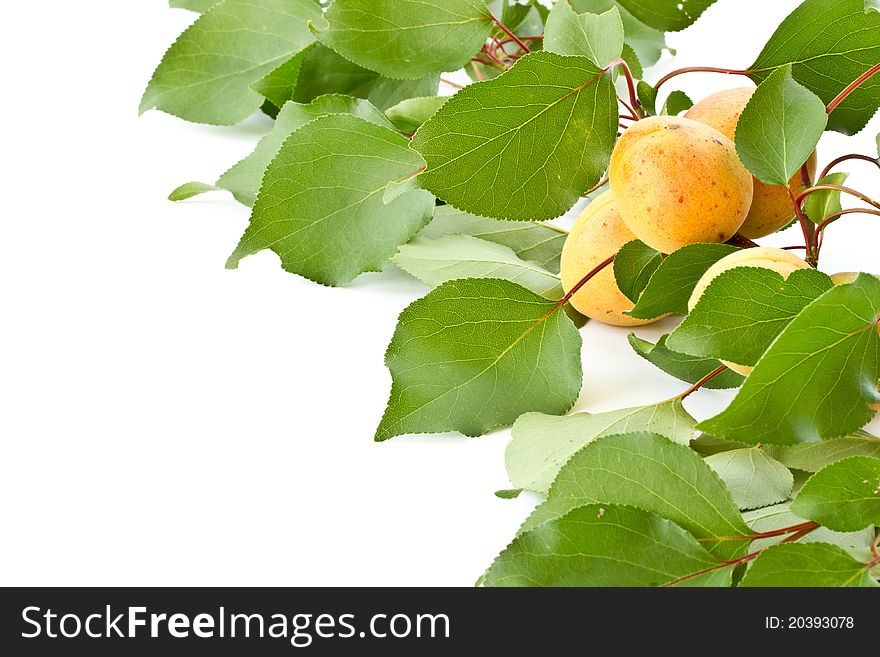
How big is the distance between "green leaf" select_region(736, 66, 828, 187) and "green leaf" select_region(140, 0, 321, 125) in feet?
1.34

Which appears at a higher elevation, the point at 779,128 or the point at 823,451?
the point at 779,128

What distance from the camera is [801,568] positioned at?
1.31 ft

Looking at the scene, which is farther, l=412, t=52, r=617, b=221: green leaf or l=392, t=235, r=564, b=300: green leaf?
l=392, t=235, r=564, b=300: green leaf

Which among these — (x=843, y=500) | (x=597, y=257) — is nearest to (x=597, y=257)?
(x=597, y=257)

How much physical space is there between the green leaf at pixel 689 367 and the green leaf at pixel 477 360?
0.14ft

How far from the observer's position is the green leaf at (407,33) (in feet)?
2.12

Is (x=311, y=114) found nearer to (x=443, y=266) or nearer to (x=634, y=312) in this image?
(x=443, y=266)

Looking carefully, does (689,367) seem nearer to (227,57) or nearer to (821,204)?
(821,204)

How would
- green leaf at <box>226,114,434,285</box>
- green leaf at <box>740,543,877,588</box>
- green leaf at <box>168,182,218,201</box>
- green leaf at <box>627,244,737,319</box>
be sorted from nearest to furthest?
green leaf at <box>740,543,877,588</box>, green leaf at <box>627,244,737,319</box>, green leaf at <box>226,114,434,285</box>, green leaf at <box>168,182,218,201</box>

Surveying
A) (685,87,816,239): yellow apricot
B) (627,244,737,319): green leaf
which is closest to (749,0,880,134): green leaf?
(685,87,816,239): yellow apricot

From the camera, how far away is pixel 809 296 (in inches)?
17.9

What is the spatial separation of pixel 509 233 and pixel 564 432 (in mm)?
210

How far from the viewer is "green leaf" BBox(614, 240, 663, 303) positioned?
560 mm

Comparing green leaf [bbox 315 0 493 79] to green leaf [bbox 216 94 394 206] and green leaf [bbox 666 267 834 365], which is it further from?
green leaf [bbox 666 267 834 365]
